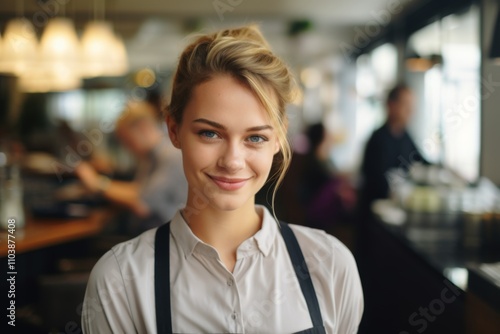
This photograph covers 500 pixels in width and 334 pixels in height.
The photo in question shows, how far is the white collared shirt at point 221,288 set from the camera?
4.21 ft

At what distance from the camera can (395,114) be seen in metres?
4.60

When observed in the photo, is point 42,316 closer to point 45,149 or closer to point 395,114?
point 395,114

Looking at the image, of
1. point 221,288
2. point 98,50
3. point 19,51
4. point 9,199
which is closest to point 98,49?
point 98,50

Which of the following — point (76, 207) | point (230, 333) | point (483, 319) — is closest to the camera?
point (230, 333)

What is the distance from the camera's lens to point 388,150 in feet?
14.9

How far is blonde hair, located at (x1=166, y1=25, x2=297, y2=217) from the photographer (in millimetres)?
1283

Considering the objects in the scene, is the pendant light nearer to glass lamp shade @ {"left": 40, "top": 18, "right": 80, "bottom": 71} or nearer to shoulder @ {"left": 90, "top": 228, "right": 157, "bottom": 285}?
glass lamp shade @ {"left": 40, "top": 18, "right": 80, "bottom": 71}

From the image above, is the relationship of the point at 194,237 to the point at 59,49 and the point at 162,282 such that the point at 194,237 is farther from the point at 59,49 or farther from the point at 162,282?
the point at 59,49

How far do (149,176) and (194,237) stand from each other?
2189 mm

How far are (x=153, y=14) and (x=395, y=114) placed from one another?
188 inches

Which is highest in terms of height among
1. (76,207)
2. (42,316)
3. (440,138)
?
(440,138)

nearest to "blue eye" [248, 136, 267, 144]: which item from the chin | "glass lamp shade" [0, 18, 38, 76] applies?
the chin

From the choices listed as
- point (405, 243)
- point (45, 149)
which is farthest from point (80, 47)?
point (45, 149)

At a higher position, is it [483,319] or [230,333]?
[230,333]
